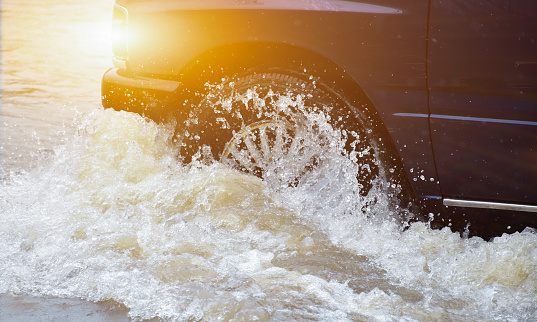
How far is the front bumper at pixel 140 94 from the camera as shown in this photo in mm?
3668

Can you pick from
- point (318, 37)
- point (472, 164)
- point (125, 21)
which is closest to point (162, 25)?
point (125, 21)

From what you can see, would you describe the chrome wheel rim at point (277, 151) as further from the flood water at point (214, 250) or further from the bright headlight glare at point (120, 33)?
the bright headlight glare at point (120, 33)

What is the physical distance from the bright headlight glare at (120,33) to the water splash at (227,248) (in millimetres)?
358

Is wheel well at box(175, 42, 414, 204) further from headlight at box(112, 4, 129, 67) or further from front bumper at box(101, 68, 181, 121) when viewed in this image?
headlight at box(112, 4, 129, 67)

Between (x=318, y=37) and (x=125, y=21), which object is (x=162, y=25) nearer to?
(x=125, y=21)

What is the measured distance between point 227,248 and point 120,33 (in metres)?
1.35

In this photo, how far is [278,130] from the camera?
11.7ft

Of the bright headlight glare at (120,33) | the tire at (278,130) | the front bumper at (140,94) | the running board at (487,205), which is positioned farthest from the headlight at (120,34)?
the running board at (487,205)

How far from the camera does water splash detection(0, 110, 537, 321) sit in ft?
9.63

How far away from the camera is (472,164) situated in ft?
10.4

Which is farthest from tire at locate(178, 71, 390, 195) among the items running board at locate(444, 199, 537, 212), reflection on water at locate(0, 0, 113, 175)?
reflection on water at locate(0, 0, 113, 175)

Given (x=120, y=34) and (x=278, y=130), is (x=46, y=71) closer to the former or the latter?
(x=120, y=34)

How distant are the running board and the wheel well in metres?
0.22

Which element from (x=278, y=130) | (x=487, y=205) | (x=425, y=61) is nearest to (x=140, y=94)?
(x=278, y=130)
